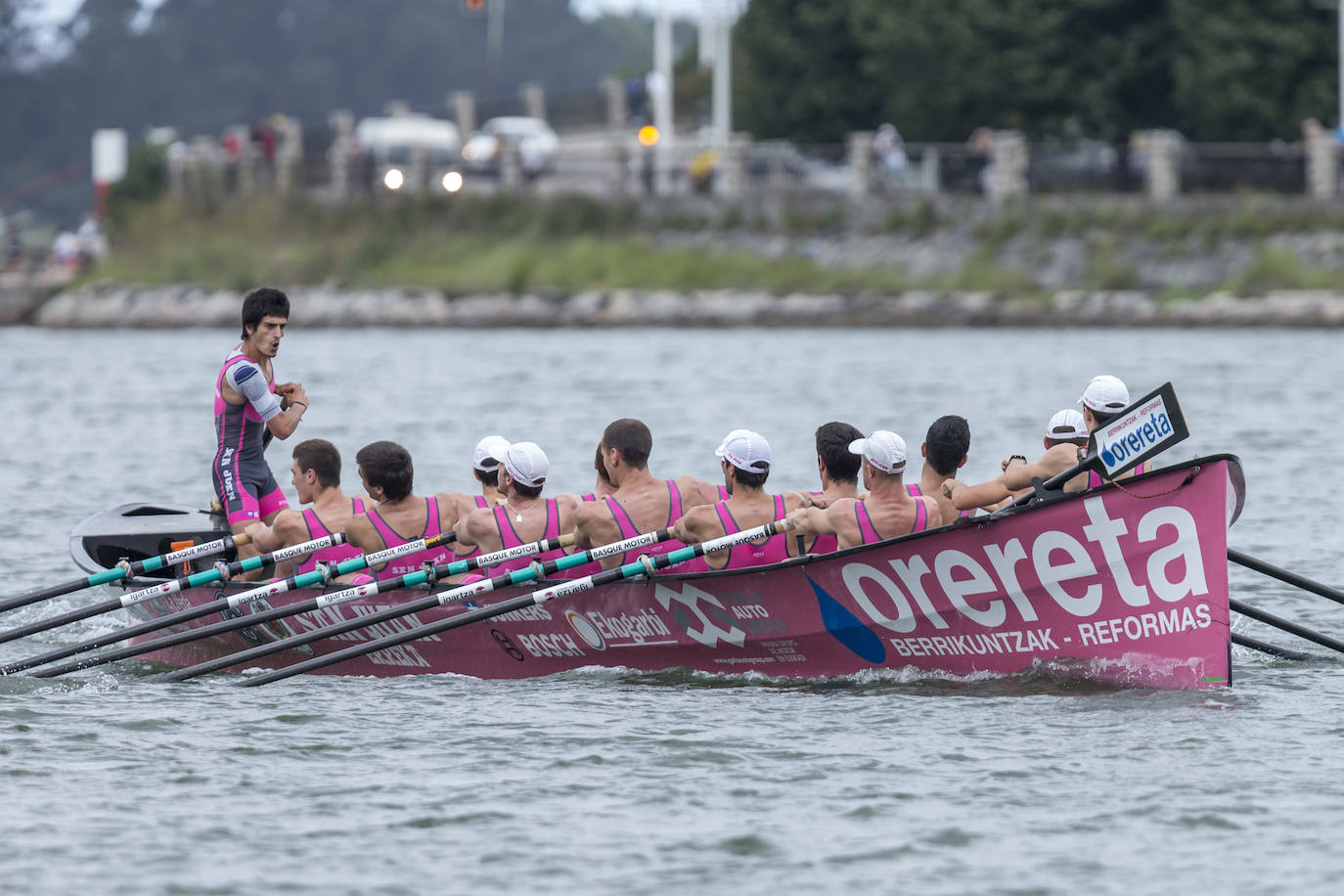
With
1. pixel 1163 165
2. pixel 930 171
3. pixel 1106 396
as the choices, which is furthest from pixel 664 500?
pixel 930 171

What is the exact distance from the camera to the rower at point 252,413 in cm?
1293

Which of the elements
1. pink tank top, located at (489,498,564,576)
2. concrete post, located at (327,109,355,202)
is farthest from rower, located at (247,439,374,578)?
concrete post, located at (327,109,355,202)

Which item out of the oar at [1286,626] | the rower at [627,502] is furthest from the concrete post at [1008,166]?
the rower at [627,502]

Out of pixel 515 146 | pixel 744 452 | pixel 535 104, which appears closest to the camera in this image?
pixel 744 452

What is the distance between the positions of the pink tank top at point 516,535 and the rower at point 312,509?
0.99 m

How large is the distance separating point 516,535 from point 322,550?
1.35 meters

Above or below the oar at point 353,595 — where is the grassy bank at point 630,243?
above

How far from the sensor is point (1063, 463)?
12.1 meters

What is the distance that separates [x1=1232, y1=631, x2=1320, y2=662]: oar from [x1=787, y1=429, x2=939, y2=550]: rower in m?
2.57

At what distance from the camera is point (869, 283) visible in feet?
154

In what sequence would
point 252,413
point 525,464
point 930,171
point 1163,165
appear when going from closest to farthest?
point 525,464, point 252,413, point 1163,165, point 930,171

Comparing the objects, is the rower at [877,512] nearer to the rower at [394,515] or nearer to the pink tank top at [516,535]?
the pink tank top at [516,535]

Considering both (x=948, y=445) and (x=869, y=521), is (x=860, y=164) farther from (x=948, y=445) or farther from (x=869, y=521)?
(x=869, y=521)

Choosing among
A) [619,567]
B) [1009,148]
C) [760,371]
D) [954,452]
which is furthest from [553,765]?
[1009,148]
